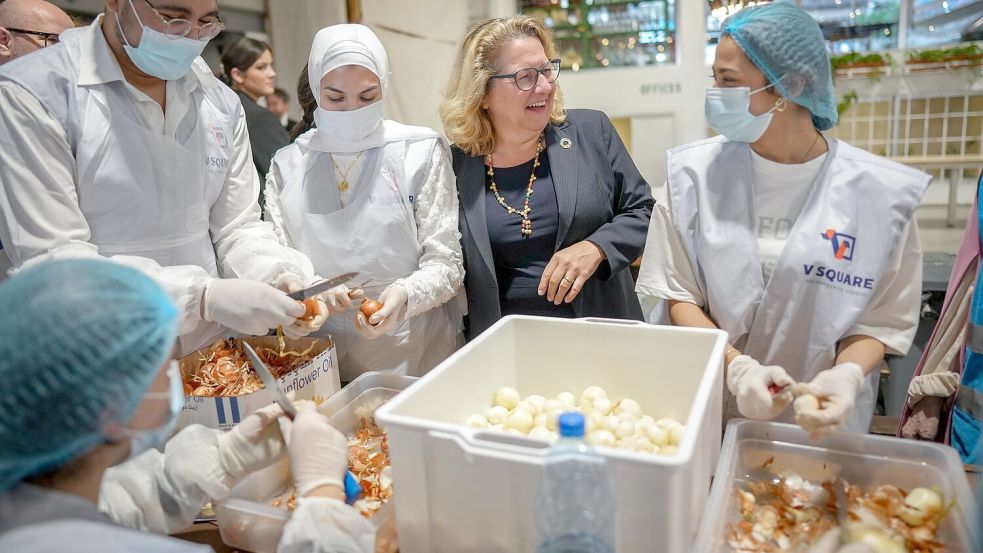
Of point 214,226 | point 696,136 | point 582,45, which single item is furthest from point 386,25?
point 214,226

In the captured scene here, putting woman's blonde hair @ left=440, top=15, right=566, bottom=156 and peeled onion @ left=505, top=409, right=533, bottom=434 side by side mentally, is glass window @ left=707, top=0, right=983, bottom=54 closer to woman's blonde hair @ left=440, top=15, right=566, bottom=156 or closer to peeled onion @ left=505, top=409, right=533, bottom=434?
woman's blonde hair @ left=440, top=15, right=566, bottom=156

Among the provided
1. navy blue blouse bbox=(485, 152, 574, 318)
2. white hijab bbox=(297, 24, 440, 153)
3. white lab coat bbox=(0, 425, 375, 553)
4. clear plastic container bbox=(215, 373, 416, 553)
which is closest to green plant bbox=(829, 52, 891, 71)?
navy blue blouse bbox=(485, 152, 574, 318)

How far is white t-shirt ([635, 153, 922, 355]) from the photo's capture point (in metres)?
1.46

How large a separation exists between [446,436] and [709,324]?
86 cm

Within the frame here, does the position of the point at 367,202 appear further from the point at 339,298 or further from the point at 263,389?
the point at 263,389

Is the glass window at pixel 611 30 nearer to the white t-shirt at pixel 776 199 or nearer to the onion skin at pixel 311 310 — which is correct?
the white t-shirt at pixel 776 199

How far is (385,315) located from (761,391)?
2.81 ft

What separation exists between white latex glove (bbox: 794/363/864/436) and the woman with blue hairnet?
0.14 meters

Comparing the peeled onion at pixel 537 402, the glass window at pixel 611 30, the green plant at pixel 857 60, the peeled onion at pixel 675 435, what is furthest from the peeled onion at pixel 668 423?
the glass window at pixel 611 30

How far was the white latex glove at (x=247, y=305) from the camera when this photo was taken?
143 cm

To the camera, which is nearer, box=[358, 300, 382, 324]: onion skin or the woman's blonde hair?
box=[358, 300, 382, 324]: onion skin

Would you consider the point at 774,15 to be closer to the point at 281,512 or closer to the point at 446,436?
the point at 446,436

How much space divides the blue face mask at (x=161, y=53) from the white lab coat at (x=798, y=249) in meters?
1.21

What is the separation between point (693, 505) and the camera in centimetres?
103
